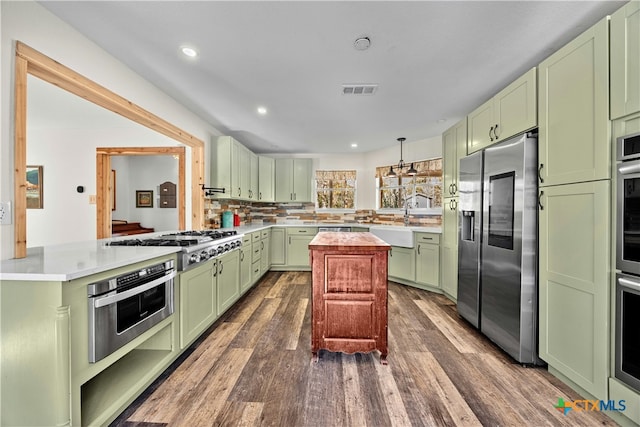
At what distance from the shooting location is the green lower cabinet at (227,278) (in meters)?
2.65

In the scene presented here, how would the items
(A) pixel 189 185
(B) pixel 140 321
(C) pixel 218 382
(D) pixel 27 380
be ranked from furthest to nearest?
(A) pixel 189 185 < (C) pixel 218 382 < (B) pixel 140 321 < (D) pixel 27 380

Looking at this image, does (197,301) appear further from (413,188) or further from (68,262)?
(413,188)

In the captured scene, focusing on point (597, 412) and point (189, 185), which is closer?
point (597, 412)

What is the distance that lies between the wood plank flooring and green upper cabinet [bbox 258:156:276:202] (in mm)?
2985

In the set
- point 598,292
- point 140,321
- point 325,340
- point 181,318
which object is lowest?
point 325,340

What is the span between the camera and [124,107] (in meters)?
2.21

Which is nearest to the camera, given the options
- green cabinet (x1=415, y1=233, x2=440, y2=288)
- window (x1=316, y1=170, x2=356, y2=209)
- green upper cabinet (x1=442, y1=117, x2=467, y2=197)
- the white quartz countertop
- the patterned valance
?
the white quartz countertop

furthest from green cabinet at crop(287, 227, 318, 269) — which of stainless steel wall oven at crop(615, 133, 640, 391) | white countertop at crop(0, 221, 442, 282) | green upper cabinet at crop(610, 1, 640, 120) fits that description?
green upper cabinet at crop(610, 1, 640, 120)

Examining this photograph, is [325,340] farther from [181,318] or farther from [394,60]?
[394,60]

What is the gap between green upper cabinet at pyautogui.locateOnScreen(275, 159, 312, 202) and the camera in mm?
5363

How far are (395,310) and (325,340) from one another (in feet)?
4.47

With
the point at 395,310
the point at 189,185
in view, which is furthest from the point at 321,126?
the point at 395,310

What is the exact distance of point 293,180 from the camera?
17.6 ft

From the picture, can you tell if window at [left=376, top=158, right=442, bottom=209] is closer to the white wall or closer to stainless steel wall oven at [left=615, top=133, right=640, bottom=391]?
stainless steel wall oven at [left=615, top=133, right=640, bottom=391]
